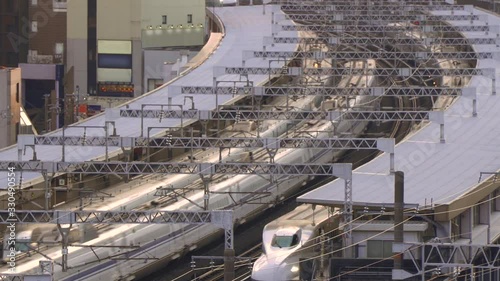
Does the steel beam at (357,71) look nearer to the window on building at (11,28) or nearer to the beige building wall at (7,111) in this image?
the beige building wall at (7,111)

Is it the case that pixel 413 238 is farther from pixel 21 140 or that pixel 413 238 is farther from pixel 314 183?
pixel 314 183

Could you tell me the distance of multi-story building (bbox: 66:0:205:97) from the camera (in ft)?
148

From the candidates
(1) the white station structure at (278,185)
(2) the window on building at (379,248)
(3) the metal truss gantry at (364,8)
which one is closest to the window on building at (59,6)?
(3) the metal truss gantry at (364,8)

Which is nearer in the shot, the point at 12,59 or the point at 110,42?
the point at 110,42

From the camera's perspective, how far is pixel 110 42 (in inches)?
1793

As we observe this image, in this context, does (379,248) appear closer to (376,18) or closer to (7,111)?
(7,111)

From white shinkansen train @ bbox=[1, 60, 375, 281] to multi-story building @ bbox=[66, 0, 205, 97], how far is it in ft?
45.4

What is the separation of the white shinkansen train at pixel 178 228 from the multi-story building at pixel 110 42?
45.4 ft

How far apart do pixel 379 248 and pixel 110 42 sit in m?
25.9

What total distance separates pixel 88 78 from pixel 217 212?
90.6 ft

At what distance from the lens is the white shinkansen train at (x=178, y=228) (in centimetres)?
2100

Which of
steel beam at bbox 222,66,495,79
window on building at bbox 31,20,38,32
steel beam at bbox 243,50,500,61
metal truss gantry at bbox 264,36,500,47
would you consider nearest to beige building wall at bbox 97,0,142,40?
window on building at bbox 31,20,38,32

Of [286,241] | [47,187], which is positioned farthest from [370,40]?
[47,187]

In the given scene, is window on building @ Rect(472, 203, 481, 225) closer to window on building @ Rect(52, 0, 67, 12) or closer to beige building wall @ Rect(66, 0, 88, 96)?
beige building wall @ Rect(66, 0, 88, 96)
